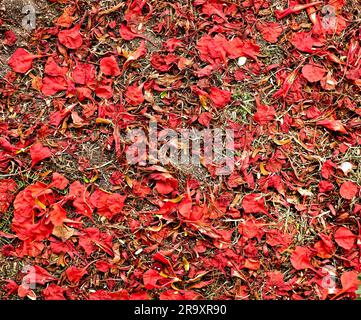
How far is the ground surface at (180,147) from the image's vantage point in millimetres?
2846

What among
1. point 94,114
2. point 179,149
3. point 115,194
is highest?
point 94,114

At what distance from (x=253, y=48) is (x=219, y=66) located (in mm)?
217

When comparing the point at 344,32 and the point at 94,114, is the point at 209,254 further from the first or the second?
the point at 344,32

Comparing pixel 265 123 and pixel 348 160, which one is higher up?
pixel 265 123

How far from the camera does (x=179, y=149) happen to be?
115 inches

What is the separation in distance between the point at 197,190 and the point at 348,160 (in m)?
0.84

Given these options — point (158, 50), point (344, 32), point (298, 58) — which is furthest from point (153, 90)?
point (344, 32)

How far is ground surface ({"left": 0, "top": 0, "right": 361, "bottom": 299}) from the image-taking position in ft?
9.34

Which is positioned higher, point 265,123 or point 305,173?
point 265,123

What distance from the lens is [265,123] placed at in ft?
9.70

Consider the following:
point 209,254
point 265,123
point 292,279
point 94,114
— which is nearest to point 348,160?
point 265,123

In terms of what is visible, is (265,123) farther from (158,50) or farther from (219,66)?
(158,50)

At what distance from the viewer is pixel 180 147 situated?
292cm

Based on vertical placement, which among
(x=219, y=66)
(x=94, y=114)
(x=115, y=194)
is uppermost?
(x=219, y=66)
